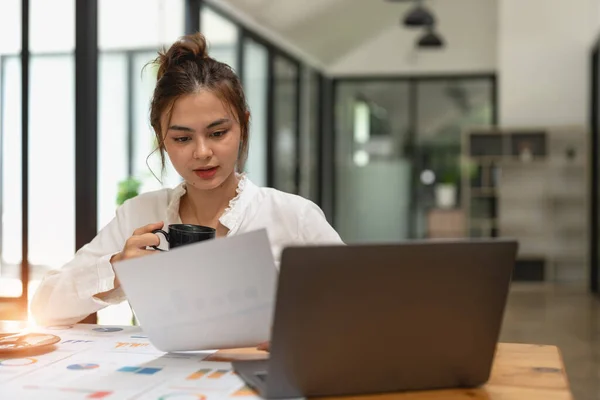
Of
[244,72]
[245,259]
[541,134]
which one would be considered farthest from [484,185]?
[245,259]

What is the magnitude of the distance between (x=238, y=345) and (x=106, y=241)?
29.6 inches

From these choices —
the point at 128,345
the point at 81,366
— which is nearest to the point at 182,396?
the point at 81,366

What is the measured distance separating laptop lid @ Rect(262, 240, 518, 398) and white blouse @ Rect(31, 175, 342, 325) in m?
0.79

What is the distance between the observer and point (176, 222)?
1918mm

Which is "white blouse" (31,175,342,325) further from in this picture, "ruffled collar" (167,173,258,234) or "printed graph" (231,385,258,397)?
"printed graph" (231,385,258,397)

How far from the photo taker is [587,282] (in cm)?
934

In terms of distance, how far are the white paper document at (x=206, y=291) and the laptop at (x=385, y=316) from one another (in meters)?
0.13

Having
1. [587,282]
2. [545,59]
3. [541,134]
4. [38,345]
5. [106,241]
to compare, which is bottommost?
[587,282]

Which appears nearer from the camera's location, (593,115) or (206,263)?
(206,263)

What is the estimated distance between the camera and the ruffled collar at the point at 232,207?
1.90m

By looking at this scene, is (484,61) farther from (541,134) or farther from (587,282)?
(587,282)

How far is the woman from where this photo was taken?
1.67 m

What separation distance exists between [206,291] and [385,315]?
28cm

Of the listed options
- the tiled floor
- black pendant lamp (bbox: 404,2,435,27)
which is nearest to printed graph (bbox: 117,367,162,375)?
the tiled floor
